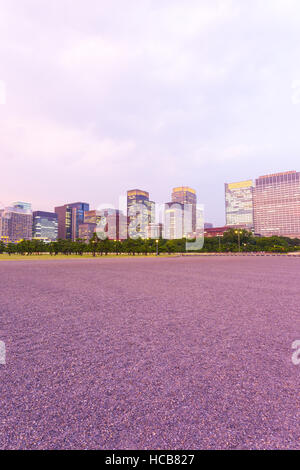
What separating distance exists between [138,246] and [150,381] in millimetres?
79432

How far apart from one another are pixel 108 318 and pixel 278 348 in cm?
362

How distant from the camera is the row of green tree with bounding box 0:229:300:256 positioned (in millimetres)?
80125

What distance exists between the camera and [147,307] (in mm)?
6750

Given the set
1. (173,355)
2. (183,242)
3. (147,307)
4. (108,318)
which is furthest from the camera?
(183,242)

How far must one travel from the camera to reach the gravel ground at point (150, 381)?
2.11 meters

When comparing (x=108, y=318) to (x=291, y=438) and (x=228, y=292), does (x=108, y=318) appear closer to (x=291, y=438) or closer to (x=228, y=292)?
(x=291, y=438)

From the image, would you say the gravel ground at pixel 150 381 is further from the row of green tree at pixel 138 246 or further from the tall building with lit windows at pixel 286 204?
the tall building with lit windows at pixel 286 204

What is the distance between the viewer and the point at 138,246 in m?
82.2

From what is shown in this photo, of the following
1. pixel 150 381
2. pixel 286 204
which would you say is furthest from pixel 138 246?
pixel 286 204

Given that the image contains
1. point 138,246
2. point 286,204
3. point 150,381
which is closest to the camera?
point 150,381

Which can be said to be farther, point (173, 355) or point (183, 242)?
point (183, 242)

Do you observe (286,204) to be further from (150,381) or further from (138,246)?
(150,381)
